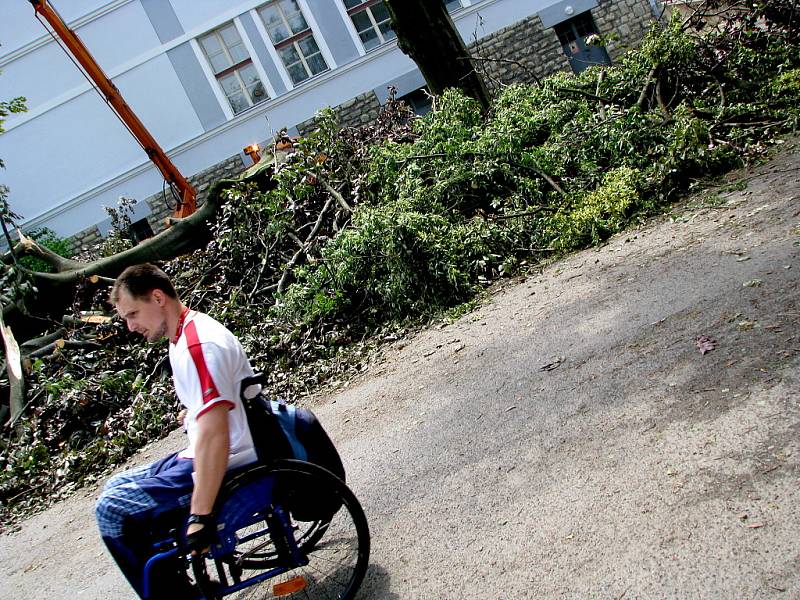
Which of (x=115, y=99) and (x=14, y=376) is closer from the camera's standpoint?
(x=14, y=376)

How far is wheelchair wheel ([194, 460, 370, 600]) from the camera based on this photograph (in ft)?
9.25

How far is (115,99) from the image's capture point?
16.3 meters

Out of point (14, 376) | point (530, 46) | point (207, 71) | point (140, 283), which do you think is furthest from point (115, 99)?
point (140, 283)

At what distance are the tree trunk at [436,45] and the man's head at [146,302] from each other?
24.4ft

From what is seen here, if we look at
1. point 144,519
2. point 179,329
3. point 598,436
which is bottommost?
point 598,436

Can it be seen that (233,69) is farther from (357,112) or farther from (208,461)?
(208,461)

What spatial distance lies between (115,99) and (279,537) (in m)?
15.9

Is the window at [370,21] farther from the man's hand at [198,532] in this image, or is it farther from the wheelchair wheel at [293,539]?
the man's hand at [198,532]

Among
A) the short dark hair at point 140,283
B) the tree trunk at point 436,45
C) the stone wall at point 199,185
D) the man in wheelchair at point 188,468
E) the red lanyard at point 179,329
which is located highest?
the stone wall at point 199,185

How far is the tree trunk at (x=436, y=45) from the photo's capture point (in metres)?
9.63

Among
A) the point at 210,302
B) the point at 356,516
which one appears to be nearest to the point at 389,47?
the point at 210,302

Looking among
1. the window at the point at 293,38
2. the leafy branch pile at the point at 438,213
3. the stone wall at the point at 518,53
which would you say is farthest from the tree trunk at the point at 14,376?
the window at the point at 293,38

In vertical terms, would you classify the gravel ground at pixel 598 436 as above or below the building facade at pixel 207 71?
below

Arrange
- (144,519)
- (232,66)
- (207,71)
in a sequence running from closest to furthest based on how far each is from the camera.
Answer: (144,519), (207,71), (232,66)
